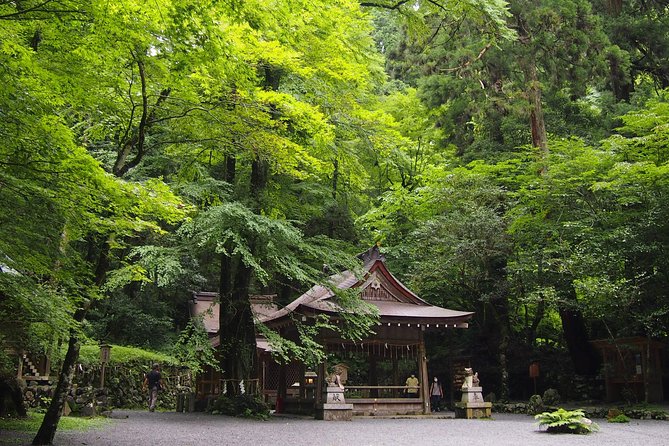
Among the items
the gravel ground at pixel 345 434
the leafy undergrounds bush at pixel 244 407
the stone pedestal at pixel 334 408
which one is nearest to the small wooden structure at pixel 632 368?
the gravel ground at pixel 345 434

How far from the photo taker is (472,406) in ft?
52.9

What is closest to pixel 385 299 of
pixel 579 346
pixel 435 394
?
pixel 435 394

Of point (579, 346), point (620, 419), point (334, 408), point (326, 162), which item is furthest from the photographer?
point (579, 346)

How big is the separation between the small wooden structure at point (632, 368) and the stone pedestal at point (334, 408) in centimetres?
817

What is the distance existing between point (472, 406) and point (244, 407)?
6212 mm

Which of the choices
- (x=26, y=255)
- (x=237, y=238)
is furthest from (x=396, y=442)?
(x=26, y=255)

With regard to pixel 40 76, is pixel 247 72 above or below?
above

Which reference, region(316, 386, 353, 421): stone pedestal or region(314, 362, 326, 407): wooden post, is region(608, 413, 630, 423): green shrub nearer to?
region(316, 386, 353, 421): stone pedestal

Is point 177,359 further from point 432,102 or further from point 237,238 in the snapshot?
point 432,102

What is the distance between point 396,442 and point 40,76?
776 centimetres

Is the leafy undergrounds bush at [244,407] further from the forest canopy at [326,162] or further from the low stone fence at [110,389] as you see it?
the low stone fence at [110,389]

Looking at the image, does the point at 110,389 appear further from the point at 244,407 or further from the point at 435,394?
the point at 435,394

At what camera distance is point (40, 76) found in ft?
20.5

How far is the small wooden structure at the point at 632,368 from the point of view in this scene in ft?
54.3
